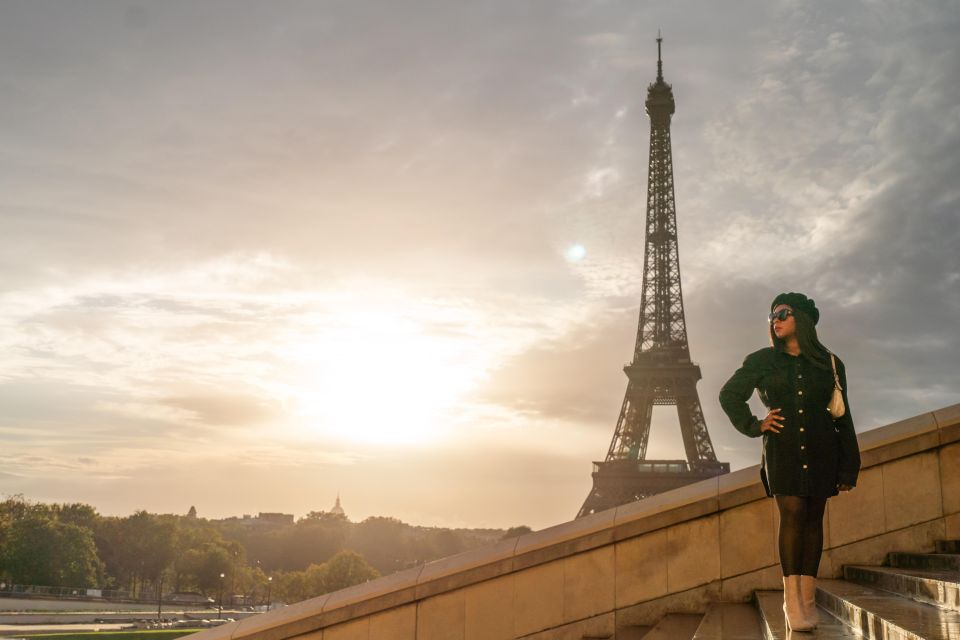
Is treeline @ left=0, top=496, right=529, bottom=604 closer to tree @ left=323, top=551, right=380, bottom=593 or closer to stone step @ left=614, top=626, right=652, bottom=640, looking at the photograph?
tree @ left=323, top=551, right=380, bottom=593

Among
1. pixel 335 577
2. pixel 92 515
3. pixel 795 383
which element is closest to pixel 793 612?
pixel 795 383

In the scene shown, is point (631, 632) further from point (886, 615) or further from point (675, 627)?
A: point (886, 615)

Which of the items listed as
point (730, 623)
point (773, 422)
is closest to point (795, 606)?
point (773, 422)

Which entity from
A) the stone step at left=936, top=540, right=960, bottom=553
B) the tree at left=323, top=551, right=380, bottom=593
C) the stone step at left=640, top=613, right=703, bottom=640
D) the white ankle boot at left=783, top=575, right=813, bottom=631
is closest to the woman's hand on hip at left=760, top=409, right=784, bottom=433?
the white ankle boot at left=783, top=575, right=813, bottom=631

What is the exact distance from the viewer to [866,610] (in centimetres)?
435

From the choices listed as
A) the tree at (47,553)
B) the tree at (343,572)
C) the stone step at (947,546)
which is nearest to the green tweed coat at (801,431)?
the stone step at (947,546)

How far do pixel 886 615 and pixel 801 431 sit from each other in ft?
3.22

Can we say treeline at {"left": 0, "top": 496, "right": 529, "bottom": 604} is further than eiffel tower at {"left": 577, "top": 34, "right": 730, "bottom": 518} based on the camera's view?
Yes

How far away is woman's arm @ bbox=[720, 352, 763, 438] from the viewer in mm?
4707

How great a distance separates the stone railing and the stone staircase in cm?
22

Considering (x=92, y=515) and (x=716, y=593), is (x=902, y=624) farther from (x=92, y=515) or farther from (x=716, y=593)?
(x=92, y=515)

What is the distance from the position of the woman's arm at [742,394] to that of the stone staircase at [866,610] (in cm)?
114

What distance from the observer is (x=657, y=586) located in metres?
7.27

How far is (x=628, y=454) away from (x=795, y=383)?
46.9m
